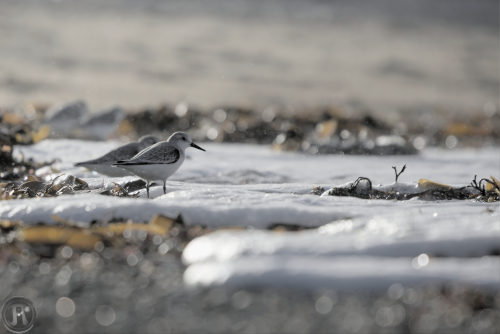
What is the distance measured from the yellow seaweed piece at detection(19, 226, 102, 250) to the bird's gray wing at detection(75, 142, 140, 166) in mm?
2231

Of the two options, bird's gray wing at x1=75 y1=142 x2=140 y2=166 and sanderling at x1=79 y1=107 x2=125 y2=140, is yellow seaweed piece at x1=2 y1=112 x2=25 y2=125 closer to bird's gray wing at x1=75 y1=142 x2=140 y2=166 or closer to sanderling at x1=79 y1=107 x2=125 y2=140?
sanderling at x1=79 y1=107 x2=125 y2=140

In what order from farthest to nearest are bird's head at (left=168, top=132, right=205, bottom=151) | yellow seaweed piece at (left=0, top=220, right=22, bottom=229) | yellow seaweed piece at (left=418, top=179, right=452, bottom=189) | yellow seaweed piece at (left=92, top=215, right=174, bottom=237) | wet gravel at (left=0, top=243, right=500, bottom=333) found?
bird's head at (left=168, top=132, right=205, bottom=151)
yellow seaweed piece at (left=418, top=179, right=452, bottom=189)
yellow seaweed piece at (left=0, top=220, right=22, bottom=229)
yellow seaweed piece at (left=92, top=215, right=174, bottom=237)
wet gravel at (left=0, top=243, right=500, bottom=333)

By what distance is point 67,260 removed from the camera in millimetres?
3037

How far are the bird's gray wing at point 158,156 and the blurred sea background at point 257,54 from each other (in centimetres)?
669

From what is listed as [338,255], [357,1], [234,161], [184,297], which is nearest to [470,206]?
[338,255]

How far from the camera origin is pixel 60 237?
3.23m

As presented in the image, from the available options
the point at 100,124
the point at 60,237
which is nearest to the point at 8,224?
the point at 60,237

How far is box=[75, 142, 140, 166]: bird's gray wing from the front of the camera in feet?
18.0

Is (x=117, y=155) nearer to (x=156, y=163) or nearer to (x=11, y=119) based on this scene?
(x=156, y=163)

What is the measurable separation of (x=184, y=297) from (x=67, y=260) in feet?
2.22

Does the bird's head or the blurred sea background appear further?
the blurred sea background
